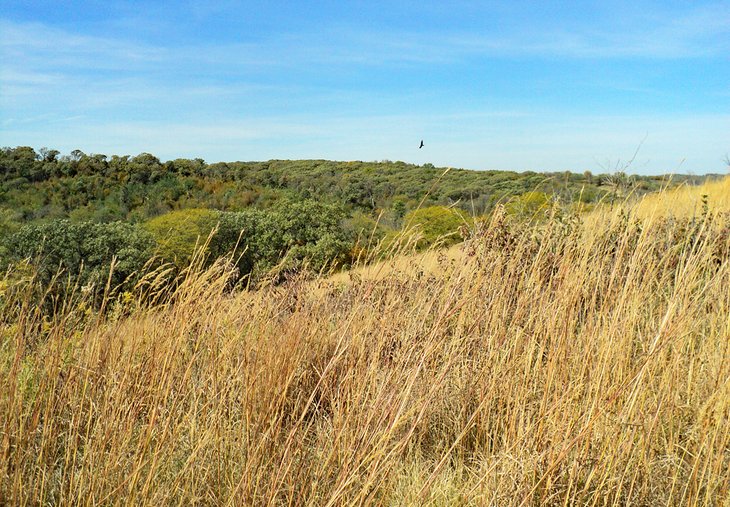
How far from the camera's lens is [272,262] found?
17312 mm

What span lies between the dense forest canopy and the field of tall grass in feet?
8.91

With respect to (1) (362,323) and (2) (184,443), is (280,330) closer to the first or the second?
(1) (362,323)

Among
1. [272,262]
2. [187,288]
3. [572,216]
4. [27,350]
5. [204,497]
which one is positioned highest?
[572,216]

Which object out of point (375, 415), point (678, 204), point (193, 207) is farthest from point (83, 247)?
point (375, 415)

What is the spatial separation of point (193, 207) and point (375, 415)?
70.6 feet

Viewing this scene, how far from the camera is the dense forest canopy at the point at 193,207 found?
48.1 feet

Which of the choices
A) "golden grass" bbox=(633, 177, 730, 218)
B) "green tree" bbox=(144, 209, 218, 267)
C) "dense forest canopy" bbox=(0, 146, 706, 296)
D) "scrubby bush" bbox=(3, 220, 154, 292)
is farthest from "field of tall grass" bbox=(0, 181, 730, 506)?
A: "scrubby bush" bbox=(3, 220, 154, 292)

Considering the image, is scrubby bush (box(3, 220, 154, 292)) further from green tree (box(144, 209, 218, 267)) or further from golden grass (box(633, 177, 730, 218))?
golden grass (box(633, 177, 730, 218))

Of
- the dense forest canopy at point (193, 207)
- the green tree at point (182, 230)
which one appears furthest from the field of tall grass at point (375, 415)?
the green tree at point (182, 230)

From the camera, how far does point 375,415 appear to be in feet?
5.94

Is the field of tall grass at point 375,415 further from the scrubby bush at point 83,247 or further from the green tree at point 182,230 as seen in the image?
the scrubby bush at point 83,247

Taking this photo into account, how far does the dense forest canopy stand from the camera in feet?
48.1

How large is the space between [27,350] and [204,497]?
1.33m

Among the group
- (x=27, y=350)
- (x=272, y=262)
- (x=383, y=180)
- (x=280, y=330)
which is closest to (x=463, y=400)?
(x=280, y=330)
